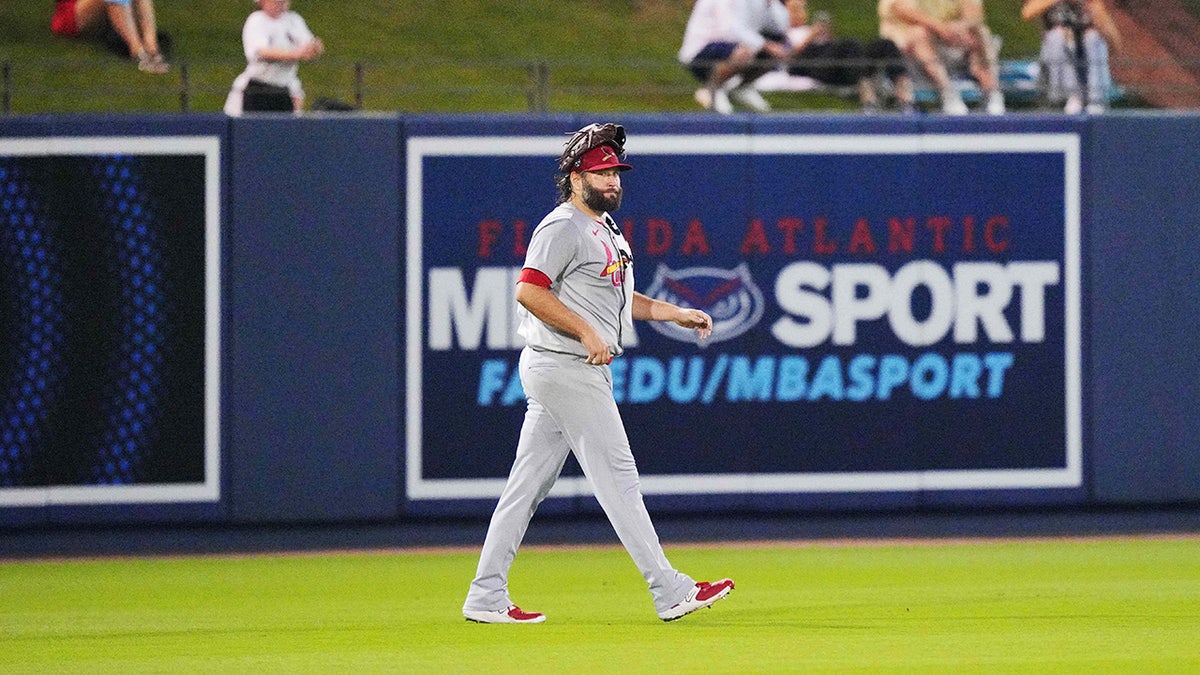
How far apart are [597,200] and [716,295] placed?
174 inches

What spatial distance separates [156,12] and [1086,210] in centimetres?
1044

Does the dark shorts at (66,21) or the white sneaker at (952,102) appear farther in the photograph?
the dark shorts at (66,21)

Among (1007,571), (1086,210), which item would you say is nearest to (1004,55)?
(1086,210)

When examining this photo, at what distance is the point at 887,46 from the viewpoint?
12734 millimetres

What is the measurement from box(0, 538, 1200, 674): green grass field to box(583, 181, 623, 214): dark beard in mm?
1832

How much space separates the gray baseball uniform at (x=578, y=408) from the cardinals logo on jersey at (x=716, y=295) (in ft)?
13.9

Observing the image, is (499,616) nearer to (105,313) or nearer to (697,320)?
(697,320)

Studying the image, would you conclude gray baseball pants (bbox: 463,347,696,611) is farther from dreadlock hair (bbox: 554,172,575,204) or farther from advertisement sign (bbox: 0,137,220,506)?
advertisement sign (bbox: 0,137,220,506)

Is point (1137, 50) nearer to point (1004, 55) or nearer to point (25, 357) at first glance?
point (1004, 55)

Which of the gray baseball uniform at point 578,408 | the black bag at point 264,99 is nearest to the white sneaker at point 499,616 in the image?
the gray baseball uniform at point 578,408

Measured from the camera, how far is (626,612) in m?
7.95

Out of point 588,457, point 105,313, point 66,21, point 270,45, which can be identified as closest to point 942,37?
point 270,45

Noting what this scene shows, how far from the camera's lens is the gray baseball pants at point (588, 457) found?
7109 mm

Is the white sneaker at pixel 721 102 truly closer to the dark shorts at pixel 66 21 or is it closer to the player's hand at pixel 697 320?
the dark shorts at pixel 66 21
